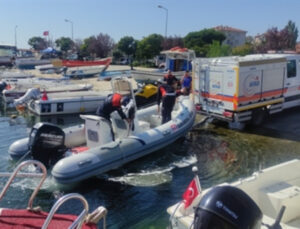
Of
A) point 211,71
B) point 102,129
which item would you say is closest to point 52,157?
point 102,129

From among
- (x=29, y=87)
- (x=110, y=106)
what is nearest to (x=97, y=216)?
(x=110, y=106)

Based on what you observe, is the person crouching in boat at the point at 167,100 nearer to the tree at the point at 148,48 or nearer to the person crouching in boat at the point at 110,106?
the person crouching in boat at the point at 110,106

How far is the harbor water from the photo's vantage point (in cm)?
613

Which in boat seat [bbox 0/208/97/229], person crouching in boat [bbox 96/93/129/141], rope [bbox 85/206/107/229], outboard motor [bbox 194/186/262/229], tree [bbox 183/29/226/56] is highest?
tree [bbox 183/29/226/56]

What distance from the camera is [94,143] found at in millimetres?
7945

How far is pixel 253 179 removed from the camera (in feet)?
15.1

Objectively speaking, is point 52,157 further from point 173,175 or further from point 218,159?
point 218,159

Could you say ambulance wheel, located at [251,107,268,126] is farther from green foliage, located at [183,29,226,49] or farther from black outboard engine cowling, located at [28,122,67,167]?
green foliage, located at [183,29,226,49]

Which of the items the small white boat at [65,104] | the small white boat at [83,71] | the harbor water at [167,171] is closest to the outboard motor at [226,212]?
the harbor water at [167,171]

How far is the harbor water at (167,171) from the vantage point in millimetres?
6133

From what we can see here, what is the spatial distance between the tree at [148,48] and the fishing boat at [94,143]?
121 ft

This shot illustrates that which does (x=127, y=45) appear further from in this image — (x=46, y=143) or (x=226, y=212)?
(x=226, y=212)

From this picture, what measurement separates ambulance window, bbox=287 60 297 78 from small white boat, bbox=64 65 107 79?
2047cm

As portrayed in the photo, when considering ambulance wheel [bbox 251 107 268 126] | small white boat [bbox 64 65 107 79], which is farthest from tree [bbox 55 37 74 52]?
ambulance wheel [bbox 251 107 268 126]
